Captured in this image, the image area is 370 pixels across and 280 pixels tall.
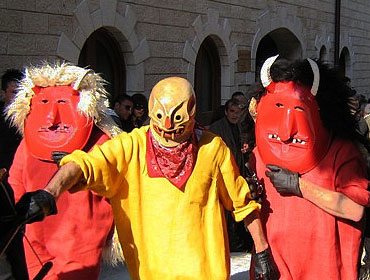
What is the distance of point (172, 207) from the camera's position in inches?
112

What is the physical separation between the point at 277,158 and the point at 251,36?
8755mm

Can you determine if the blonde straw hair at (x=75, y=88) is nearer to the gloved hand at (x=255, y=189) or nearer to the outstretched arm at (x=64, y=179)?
the outstretched arm at (x=64, y=179)

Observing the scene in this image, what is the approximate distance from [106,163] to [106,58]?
19.4 feet

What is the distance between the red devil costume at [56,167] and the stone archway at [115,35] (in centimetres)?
391

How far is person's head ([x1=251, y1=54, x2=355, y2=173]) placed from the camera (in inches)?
123

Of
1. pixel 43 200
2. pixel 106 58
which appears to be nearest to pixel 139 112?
pixel 106 58

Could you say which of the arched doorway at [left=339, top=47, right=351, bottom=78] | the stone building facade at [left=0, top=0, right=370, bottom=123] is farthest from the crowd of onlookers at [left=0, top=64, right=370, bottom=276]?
the arched doorway at [left=339, top=47, right=351, bottom=78]

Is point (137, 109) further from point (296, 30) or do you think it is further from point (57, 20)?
point (296, 30)

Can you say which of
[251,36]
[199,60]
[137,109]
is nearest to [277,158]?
[137,109]

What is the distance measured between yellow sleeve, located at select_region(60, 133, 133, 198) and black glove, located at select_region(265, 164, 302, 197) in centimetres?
77

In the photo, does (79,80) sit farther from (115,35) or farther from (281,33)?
(281,33)

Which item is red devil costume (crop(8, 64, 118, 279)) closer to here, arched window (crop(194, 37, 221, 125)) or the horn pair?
the horn pair

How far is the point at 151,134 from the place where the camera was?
2.92 metres

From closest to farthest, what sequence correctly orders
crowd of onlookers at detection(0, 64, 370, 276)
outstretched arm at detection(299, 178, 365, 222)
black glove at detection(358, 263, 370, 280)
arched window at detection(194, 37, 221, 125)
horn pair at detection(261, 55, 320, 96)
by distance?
1. outstretched arm at detection(299, 178, 365, 222)
2. horn pair at detection(261, 55, 320, 96)
3. black glove at detection(358, 263, 370, 280)
4. crowd of onlookers at detection(0, 64, 370, 276)
5. arched window at detection(194, 37, 221, 125)
